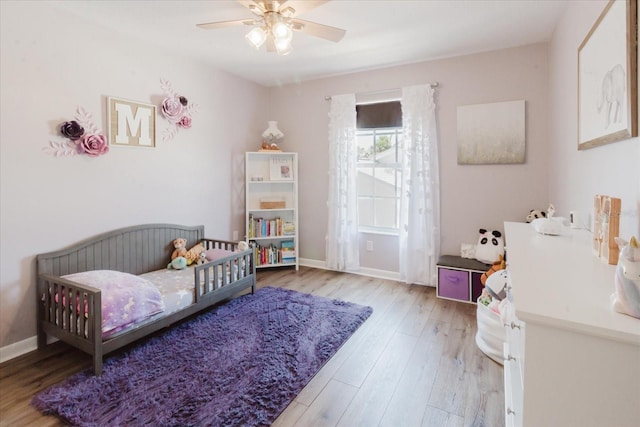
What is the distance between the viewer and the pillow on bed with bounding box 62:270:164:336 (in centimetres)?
204

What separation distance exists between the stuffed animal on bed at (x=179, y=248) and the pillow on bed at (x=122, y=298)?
2.66ft

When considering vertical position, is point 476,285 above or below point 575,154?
below

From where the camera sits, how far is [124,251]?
2.83 metres

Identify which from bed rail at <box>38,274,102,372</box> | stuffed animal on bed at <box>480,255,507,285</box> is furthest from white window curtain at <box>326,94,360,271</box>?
bed rail at <box>38,274,102,372</box>

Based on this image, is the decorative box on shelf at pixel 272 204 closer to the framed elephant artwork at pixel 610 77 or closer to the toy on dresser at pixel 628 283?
the framed elephant artwork at pixel 610 77

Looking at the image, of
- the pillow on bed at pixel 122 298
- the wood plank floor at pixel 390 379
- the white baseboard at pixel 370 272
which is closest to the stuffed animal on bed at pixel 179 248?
the pillow on bed at pixel 122 298

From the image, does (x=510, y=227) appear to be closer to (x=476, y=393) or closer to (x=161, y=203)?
(x=476, y=393)

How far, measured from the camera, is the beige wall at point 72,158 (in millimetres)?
2186

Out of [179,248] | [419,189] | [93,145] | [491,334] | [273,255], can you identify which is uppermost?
[93,145]

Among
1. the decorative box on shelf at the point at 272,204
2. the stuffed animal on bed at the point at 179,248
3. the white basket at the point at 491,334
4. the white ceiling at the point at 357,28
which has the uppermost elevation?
the white ceiling at the point at 357,28

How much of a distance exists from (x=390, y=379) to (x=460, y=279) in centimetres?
155

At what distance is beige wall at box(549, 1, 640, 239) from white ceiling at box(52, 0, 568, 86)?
1.16 feet

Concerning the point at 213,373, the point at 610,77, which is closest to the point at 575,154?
the point at 610,77

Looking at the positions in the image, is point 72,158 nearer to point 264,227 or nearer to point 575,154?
point 264,227
